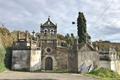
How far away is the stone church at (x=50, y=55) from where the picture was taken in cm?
4441

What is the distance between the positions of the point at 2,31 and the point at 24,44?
3.96 metres

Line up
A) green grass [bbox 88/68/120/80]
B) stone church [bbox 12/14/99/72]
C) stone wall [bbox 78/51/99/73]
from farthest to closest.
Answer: stone wall [bbox 78/51/99/73]
stone church [bbox 12/14/99/72]
green grass [bbox 88/68/120/80]

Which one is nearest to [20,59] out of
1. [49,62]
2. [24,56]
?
[24,56]

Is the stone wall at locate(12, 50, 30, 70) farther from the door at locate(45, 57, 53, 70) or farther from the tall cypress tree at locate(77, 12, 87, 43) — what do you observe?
the tall cypress tree at locate(77, 12, 87, 43)

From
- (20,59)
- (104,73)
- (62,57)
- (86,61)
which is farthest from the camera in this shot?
(62,57)

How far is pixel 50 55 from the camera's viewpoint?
4616 centimetres

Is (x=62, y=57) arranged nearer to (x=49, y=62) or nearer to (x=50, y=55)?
(x=50, y=55)

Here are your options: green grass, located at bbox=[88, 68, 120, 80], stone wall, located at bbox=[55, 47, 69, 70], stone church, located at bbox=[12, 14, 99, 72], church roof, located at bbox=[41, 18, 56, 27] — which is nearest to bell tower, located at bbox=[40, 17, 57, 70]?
stone church, located at bbox=[12, 14, 99, 72]

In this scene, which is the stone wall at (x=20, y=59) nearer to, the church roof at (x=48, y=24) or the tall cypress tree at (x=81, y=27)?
the church roof at (x=48, y=24)

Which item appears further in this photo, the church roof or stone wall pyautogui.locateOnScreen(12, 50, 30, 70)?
the church roof

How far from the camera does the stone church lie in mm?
44406

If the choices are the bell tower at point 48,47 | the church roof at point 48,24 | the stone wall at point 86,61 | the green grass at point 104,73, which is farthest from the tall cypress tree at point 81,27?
the green grass at point 104,73

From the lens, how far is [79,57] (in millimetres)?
44938

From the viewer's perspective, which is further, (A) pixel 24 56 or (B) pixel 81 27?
(B) pixel 81 27
